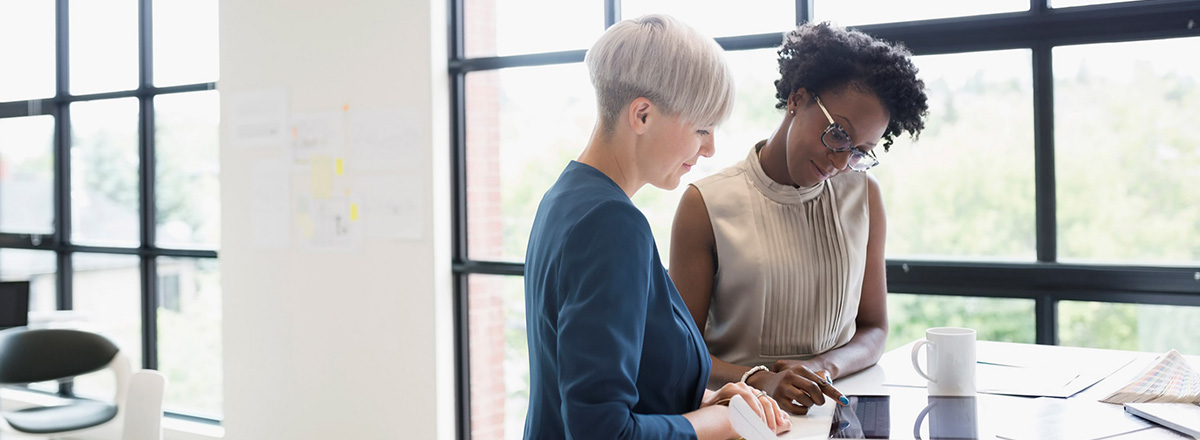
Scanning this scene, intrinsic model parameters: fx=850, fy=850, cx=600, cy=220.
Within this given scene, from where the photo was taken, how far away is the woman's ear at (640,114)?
111 cm

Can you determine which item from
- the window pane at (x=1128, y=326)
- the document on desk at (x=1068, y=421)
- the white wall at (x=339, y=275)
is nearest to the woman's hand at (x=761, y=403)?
the document on desk at (x=1068, y=421)

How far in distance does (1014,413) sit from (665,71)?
2.35ft

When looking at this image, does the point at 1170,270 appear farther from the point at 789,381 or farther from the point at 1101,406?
the point at 789,381

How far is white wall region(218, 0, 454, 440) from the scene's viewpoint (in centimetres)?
326

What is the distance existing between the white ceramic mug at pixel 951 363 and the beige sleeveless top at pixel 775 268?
34 centimetres

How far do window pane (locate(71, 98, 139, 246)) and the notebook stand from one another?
4.41 meters

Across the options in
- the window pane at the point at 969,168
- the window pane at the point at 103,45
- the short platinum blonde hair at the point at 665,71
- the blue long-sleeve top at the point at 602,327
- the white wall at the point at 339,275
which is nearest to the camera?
the blue long-sleeve top at the point at 602,327

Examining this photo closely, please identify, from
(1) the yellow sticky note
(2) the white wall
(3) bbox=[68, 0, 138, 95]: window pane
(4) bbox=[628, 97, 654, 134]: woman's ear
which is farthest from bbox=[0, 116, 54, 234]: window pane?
(4) bbox=[628, 97, 654, 134]: woman's ear

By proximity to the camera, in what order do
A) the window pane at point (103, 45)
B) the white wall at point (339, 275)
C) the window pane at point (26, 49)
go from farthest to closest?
the window pane at point (26, 49)
the window pane at point (103, 45)
the white wall at point (339, 275)

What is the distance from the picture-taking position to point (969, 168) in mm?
2533

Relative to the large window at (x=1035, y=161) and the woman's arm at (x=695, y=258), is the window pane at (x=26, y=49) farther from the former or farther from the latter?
the woman's arm at (x=695, y=258)

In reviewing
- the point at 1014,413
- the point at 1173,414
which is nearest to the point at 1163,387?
the point at 1173,414

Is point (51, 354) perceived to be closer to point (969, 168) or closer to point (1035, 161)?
point (969, 168)

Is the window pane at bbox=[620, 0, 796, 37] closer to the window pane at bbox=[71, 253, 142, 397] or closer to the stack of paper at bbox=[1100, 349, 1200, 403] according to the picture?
the stack of paper at bbox=[1100, 349, 1200, 403]
